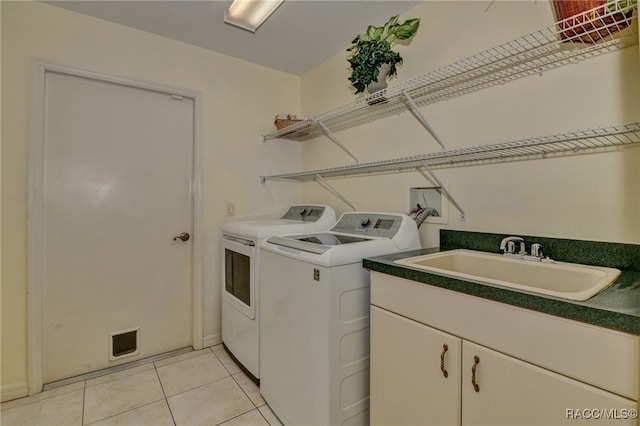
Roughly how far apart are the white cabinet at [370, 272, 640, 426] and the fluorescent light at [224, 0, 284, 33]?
5.32ft

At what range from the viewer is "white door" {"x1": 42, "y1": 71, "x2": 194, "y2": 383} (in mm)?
1913

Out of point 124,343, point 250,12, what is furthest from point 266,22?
point 124,343

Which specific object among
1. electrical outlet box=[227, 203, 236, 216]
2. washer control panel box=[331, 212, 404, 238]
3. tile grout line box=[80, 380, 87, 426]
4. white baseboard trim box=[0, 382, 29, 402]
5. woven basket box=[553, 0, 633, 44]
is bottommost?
tile grout line box=[80, 380, 87, 426]

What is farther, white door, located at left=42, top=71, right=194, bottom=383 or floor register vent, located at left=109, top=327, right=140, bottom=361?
floor register vent, located at left=109, top=327, right=140, bottom=361

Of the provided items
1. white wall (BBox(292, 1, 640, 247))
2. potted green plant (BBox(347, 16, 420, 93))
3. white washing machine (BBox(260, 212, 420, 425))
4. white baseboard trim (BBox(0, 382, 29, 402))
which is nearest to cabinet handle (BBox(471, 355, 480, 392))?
white washing machine (BBox(260, 212, 420, 425))

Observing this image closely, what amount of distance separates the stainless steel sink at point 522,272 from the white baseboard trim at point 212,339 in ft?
6.06

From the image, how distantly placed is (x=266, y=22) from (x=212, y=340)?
244 centimetres

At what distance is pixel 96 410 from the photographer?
1.68 metres

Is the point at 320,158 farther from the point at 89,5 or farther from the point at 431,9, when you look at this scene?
the point at 89,5

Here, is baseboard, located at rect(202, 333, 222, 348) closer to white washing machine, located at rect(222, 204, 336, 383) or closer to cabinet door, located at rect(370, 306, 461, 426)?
white washing machine, located at rect(222, 204, 336, 383)

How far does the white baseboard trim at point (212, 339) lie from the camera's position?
7.89 ft

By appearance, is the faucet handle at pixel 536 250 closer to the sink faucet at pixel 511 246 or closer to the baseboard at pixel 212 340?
the sink faucet at pixel 511 246

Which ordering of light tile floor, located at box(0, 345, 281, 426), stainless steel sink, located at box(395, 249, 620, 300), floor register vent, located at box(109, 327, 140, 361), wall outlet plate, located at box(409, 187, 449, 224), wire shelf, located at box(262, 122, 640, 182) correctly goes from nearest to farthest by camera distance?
stainless steel sink, located at box(395, 249, 620, 300), wire shelf, located at box(262, 122, 640, 182), light tile floor, located at box(0, 345, 281, 426), wall outlet plate, located at box(409, 187, 449, 224), floor register vent, located at box(109, 327, 140, 361)

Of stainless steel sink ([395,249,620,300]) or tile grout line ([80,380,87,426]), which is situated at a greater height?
stainless steel sink ([395,249,620,300])
